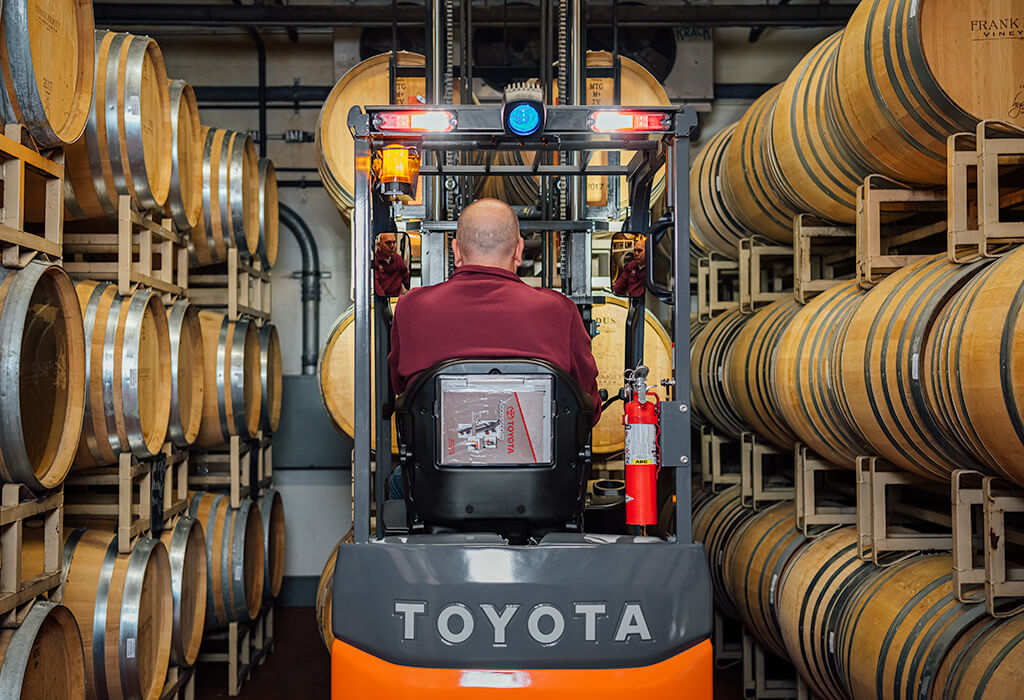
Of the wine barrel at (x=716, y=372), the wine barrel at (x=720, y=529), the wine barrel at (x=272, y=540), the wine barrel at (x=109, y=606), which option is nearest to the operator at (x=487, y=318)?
the wine barrel at (x=109, y=606)

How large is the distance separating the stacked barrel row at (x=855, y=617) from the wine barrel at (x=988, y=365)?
664 millimetres

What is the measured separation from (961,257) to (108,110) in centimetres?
383

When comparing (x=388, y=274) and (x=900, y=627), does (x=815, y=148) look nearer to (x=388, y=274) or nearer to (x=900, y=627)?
(x=900, y=627)

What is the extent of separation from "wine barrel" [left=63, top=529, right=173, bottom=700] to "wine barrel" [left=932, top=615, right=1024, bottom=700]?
3.54 m

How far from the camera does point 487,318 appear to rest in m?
2.95

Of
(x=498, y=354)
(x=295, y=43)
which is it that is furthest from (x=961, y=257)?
(x=295, y=43)

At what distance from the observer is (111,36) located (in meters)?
4.65

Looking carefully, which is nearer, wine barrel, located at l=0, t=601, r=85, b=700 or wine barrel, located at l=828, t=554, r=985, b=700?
wine barrel, located at l=0, t=601, r=85, b=700

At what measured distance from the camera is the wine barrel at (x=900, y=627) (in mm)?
3459

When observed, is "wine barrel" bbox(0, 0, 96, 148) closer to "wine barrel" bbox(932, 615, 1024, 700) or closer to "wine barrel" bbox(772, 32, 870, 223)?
"wine barrel" bbox(772, 32, 870, 223)

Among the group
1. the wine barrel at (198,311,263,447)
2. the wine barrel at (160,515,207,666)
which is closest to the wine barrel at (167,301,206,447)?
the wine barrel at (198,311,263,447)

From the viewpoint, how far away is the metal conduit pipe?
8.16 metres

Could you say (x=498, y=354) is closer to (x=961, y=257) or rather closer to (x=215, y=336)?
(x=961, y=257)

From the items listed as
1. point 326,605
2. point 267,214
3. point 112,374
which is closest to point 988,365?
point 112,374
